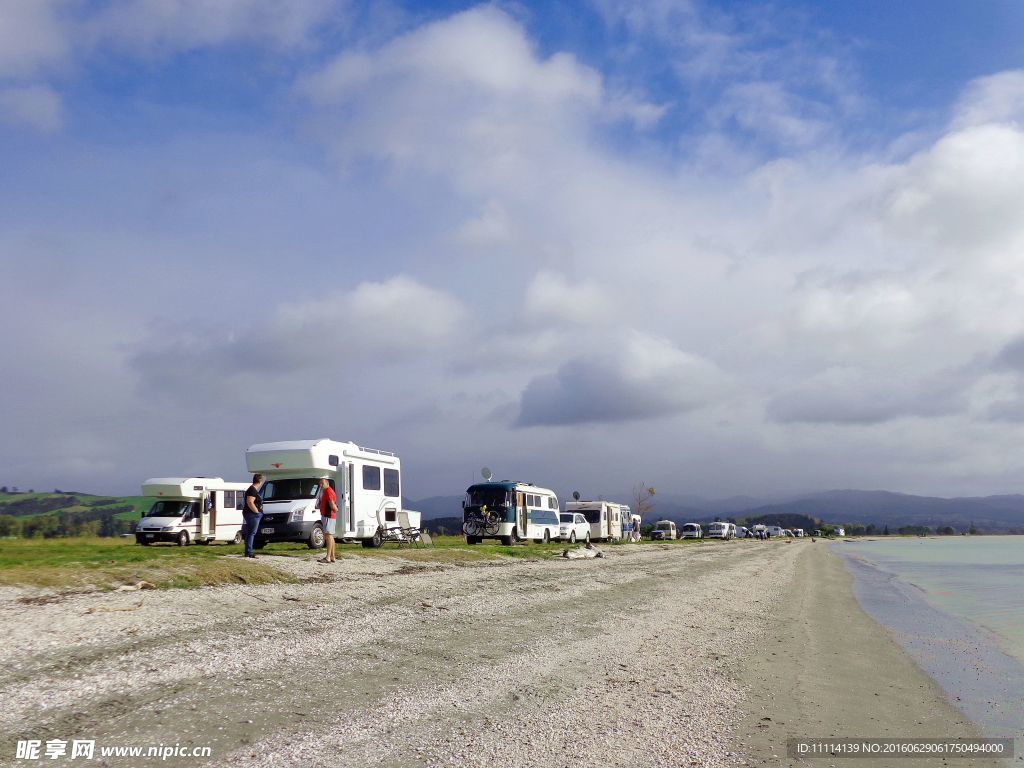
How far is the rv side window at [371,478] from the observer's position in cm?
2672

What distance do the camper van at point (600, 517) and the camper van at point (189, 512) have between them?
2537 cm

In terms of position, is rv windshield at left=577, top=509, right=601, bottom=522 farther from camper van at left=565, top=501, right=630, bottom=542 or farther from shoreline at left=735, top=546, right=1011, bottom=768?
shoreline at left=735, top=546, right=1011, bottom=768

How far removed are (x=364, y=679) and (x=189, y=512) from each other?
25486 mm

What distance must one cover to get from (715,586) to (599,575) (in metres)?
3.65

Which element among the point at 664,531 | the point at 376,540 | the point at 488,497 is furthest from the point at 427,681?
the point at 664,531

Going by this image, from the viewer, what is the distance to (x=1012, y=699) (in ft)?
34.5

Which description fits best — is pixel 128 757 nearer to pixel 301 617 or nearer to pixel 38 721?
pixel 38 721

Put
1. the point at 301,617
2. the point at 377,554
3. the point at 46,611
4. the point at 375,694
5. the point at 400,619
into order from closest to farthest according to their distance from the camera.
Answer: the point at 375,694
the point at 46,611
the point at 301,617
the point at 400,619
the point at 377,554

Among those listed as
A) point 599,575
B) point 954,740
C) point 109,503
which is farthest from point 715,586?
point 109,503

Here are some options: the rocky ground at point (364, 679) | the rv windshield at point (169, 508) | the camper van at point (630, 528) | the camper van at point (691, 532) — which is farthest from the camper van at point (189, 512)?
the camper van at point (691, 532)

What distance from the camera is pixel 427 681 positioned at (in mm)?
8750

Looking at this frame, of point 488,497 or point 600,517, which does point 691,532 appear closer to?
point 600,517

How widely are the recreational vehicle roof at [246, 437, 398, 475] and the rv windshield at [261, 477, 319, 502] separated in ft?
1.04

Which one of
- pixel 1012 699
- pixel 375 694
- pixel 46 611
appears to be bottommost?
pixel 1012 699
